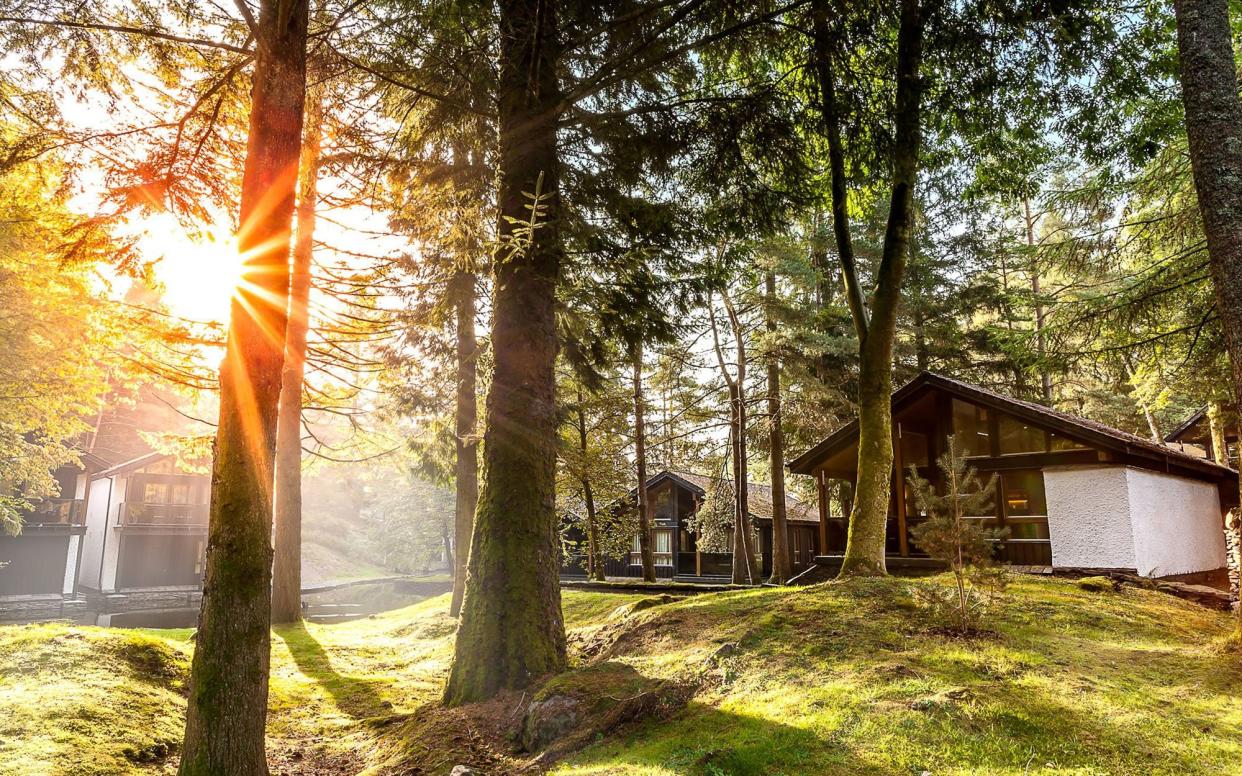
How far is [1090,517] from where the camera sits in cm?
1338

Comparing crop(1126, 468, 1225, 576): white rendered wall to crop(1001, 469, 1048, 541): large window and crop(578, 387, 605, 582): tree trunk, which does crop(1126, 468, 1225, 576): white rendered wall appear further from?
crop(578, 387, 605, 582): tree trunk

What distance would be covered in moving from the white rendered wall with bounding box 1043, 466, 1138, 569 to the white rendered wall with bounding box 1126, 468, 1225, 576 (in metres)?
0.22

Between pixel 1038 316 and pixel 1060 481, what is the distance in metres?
17.2

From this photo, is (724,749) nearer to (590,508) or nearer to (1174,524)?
(590,508)

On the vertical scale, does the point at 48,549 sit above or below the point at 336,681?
above

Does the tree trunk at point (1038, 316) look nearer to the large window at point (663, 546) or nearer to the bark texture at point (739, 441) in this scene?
the bark texture at point (739, 441)

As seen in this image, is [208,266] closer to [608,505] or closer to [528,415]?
[528,415]

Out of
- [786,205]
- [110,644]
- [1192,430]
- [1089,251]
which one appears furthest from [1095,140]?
[1192,430]

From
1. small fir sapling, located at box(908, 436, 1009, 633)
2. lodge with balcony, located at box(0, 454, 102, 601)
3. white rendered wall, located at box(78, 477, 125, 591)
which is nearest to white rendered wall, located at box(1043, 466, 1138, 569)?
small fir sapling, located at box(908, 436, 1009, 633)

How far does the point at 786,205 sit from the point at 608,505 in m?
13.6

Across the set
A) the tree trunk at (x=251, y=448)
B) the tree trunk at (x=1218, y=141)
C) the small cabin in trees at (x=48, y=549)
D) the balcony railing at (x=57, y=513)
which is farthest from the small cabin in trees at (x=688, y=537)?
the tree trunk at (x=251, y=448)

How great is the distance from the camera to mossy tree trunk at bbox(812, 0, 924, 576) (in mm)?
8859

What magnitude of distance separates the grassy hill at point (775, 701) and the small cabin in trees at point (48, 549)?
25.9m

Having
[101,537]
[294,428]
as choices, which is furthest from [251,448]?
[101,537]
